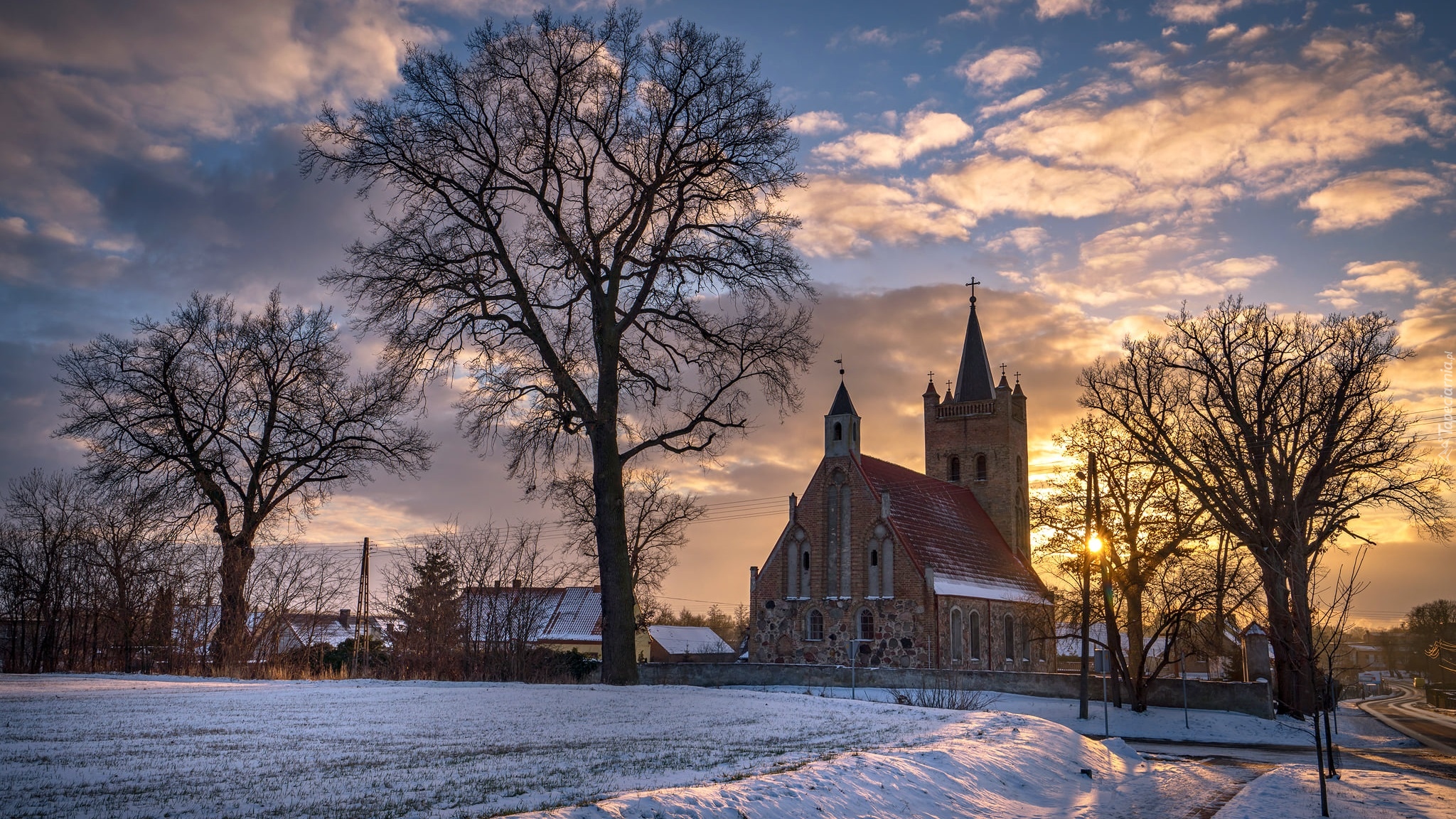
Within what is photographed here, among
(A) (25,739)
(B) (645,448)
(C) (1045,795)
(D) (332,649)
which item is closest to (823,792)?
(C) (1045,795)

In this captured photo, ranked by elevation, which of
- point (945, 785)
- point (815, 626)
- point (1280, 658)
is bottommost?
point (815, 626)

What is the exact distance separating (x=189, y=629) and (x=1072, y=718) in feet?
73.6

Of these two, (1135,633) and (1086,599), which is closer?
(1086,599)

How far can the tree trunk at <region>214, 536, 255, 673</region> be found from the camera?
22250 millimetres

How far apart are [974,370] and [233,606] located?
4349 cm

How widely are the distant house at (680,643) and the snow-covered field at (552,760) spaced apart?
159 ft

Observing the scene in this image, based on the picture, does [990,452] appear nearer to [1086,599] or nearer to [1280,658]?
[1280,658]

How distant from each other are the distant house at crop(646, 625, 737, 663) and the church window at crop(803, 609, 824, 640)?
20.0 m

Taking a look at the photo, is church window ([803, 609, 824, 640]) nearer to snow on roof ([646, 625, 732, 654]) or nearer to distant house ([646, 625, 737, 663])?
distant house ([646, 625, 737, 663])

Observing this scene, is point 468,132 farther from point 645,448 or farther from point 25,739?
point 25,739

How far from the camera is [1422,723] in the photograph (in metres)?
34.9

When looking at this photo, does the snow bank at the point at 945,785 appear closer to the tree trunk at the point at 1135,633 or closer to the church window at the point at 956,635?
the tree trunk at the point at 1135,633

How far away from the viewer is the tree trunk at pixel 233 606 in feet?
73.0

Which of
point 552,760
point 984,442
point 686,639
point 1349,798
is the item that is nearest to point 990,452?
point 984,442
